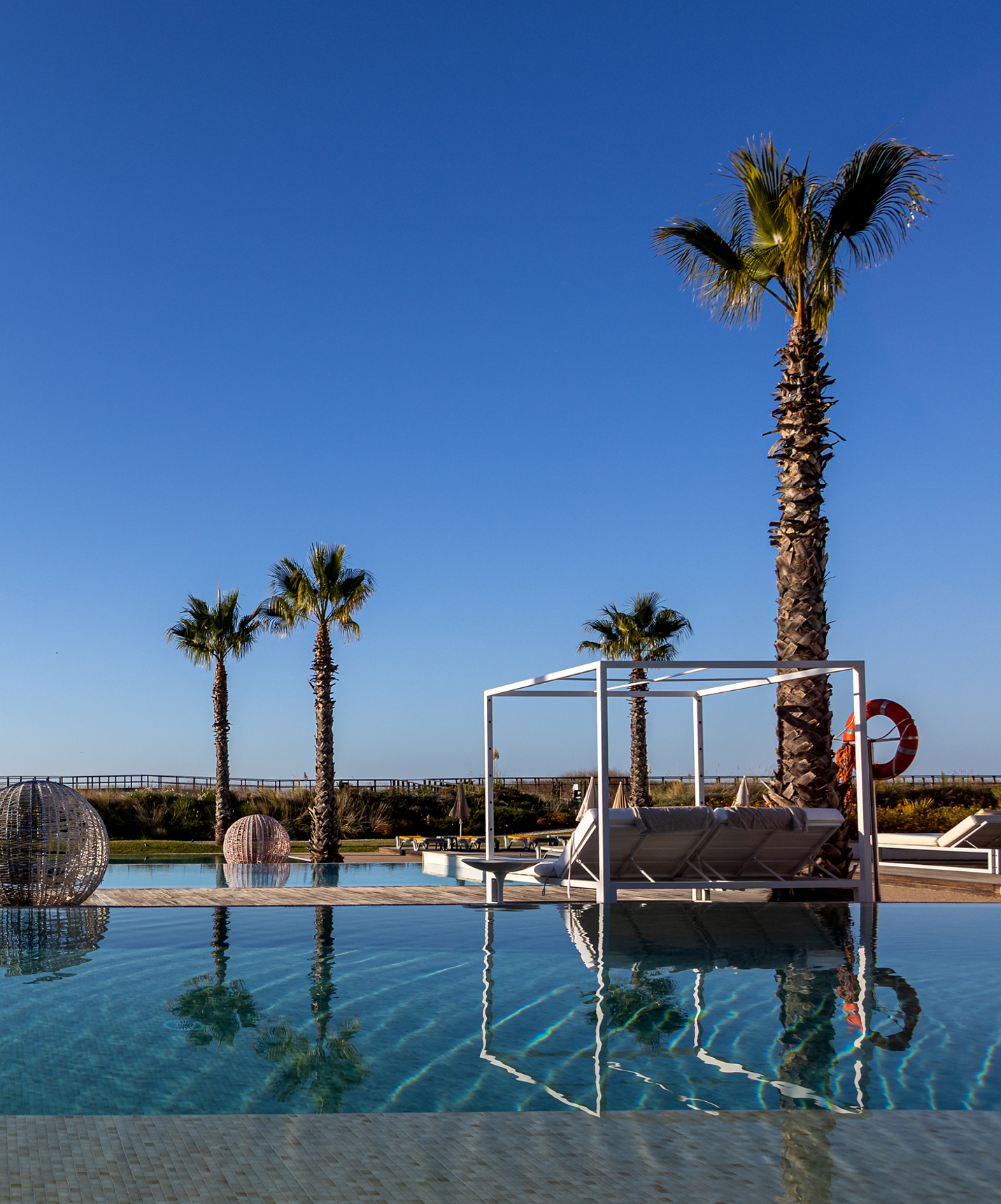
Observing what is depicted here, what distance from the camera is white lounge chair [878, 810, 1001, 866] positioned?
14.6m

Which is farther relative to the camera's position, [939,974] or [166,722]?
[166,722]

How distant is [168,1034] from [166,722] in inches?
1208

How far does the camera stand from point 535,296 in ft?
70.1

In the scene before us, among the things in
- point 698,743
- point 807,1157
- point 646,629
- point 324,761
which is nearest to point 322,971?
point 807,1157

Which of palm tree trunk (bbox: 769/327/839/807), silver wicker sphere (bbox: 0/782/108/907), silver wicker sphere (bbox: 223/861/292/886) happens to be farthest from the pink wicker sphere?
palm tree trunk (bbox: 769/327/839/807)

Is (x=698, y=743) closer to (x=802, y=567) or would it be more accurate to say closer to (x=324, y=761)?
(x=802, y=567)

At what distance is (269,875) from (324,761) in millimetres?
7212

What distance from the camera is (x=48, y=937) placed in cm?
834

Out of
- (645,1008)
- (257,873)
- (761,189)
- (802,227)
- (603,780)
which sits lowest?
(257,873)

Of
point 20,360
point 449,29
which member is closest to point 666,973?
point 449,29

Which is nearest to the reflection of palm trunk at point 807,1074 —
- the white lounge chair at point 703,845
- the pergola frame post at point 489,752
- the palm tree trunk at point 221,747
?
the white lounge chair at point 703,845

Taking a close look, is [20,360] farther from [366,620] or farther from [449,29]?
[449,29]

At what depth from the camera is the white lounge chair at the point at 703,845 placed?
970 centimetres

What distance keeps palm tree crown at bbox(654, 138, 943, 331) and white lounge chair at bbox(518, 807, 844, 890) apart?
556cm
